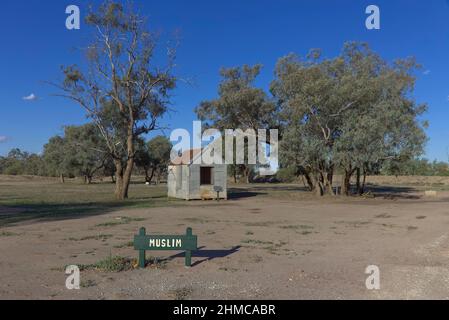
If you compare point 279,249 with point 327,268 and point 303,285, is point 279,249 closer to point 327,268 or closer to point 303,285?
point 327,268

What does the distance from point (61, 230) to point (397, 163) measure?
23.1m

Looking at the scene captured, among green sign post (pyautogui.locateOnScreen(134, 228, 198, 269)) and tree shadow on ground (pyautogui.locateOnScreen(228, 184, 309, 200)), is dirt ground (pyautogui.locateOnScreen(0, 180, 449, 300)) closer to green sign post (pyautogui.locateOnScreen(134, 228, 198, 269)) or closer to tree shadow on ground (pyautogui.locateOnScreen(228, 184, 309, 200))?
green sign post (pyautogui.locateOnScreen(134, 228, 198, 269))

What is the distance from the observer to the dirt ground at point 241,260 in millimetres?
6809

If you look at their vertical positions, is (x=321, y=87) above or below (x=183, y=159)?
above

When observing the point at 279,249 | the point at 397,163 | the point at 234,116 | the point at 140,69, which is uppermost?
the point at 140,69

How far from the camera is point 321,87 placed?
28.6 m

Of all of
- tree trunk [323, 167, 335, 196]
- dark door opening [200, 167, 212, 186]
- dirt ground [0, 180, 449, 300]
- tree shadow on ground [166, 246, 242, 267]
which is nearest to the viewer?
dirt ground [0, 180, 449, 300]

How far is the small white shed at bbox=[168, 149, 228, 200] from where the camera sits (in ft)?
97.7

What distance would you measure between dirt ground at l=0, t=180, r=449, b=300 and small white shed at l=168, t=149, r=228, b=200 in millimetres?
12993

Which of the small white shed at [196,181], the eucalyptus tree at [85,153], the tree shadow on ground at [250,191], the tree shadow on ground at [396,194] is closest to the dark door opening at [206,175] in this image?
the small white shed at [196,181]

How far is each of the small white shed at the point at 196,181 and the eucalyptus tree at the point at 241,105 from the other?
499 cm

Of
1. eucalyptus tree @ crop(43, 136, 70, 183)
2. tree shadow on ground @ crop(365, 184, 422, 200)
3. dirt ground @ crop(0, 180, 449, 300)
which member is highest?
eucalyptus tree @ crop(43, 136, 70, 183)

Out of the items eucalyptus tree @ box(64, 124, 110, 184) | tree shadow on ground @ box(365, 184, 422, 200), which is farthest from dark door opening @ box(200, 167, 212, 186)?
eucalyptus tree @ box(64, 124, 110, 184)

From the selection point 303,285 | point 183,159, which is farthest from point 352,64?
point 303,285
